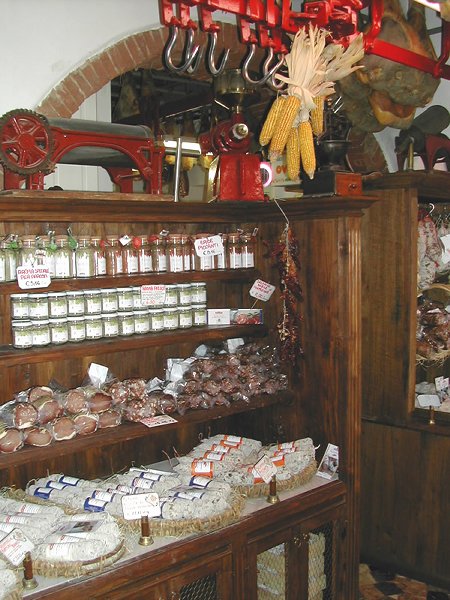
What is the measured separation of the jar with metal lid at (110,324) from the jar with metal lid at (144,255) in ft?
0.79

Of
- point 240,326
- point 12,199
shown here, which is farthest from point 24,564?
Answer: point 240,326

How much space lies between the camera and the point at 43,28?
3076mm

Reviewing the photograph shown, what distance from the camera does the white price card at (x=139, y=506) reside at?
8.16 ft

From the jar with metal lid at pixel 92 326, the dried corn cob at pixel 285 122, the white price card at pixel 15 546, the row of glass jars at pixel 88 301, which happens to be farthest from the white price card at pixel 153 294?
the white price card at pixel 15 546

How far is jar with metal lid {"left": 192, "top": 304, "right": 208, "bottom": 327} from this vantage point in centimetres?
306

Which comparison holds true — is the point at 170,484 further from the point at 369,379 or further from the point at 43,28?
the point at 43,28

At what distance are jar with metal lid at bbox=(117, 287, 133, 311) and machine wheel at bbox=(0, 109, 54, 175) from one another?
A: 60 cm

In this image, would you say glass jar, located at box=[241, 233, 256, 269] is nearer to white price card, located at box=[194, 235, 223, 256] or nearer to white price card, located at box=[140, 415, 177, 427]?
white price card, located at box=[194, 235, 223, 256]

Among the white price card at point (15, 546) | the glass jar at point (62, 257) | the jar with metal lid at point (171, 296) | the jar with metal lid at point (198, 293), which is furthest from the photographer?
the jar with metal lid at point (198, 293)

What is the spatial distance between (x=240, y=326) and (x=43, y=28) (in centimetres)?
169

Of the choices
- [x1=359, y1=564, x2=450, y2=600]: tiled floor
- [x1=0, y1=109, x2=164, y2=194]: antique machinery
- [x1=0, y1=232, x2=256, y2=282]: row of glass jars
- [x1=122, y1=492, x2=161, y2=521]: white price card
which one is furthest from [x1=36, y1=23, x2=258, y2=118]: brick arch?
[x1=359, y1=564, x2=450, y2=600]: tiled floor

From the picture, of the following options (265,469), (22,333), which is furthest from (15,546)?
(265,469)

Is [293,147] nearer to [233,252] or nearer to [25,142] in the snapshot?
[233,252]

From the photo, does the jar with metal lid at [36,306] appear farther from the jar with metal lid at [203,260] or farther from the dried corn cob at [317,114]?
the dried corn cob at [317,114]
